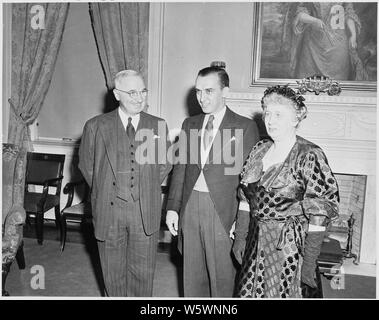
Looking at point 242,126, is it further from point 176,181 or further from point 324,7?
point 324,7

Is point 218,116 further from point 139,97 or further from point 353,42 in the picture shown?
point 353,42

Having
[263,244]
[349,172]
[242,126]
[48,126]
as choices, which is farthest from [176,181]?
[48,126]

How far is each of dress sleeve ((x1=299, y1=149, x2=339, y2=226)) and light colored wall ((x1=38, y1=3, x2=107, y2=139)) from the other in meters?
3.33

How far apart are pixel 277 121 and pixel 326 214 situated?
1.74ft

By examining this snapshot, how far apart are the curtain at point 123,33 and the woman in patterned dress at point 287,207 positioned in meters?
2.60

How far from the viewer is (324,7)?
3986 millimetres

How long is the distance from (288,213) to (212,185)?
58cm

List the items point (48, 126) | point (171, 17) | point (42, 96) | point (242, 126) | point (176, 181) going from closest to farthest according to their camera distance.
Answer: point (242, 126)
point (176, 181)
point (171, 17)
point (42, 96)
point (48, 126)

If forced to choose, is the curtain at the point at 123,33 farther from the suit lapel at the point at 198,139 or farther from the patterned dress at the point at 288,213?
the patterned dress at the point at 288,213

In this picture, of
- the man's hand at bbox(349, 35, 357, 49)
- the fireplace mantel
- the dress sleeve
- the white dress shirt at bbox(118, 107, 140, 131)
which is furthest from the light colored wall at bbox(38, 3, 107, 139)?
the dress sleeve

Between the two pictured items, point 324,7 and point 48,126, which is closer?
point 324,7

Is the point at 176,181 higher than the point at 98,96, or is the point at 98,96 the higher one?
the point at 98,96

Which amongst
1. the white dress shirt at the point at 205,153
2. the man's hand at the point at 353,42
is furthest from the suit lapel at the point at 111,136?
the man's hand at the point at 353,42

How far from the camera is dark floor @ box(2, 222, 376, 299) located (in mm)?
3369
